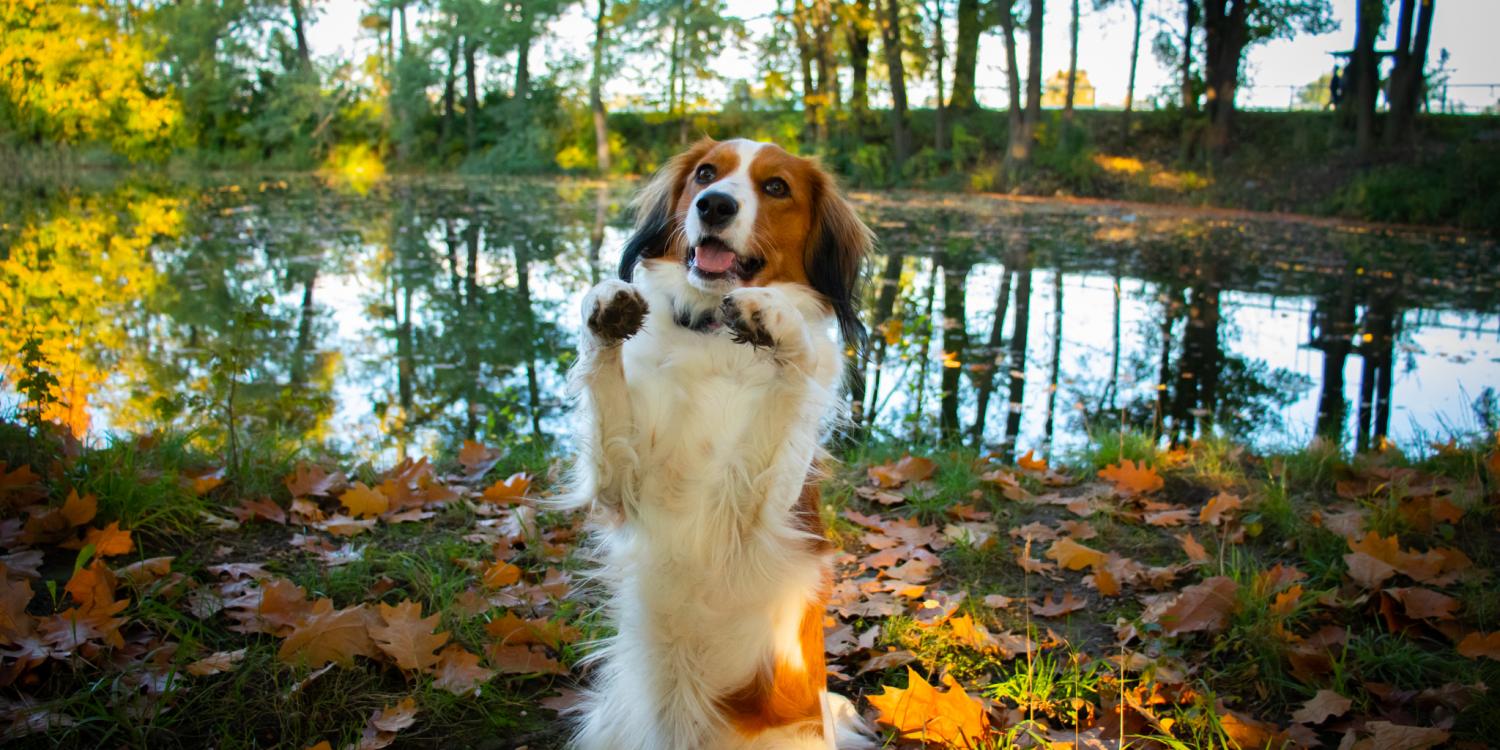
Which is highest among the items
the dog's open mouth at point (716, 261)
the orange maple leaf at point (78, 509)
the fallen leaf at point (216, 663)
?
the dog's open mouth at point (716, 261)

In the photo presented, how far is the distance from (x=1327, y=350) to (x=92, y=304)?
11.8 metres

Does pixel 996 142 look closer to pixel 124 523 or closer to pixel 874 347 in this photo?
pixel 874 347

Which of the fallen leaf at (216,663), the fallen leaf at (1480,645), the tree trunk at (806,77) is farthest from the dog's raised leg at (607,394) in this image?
the tree trunk at (806,77)

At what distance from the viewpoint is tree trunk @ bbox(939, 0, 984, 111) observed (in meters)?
30.7

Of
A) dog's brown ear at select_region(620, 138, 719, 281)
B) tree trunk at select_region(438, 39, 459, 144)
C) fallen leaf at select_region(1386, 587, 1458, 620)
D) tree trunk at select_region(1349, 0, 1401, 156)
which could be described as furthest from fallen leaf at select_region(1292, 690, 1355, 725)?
tree trunk at select_region(438, 39, 459, 144)

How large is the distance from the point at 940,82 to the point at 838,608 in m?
28.1

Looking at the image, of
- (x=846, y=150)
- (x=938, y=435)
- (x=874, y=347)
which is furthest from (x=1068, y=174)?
(x=938, y=435)

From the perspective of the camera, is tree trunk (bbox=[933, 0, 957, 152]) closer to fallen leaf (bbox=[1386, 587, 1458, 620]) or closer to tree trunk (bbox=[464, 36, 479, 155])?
tree trunk (bbox=[464, 36, 479, 155])

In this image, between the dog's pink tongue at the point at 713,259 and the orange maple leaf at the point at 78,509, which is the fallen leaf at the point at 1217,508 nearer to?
the dog's pink tongue at the point at 713,259

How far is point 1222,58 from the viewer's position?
27.3 meters

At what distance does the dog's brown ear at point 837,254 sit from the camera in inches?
123

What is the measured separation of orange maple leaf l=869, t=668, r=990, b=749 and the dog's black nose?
1395mm

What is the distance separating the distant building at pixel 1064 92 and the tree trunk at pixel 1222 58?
267 inches

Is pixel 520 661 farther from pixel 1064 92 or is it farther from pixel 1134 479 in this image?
pixel 1064 92
